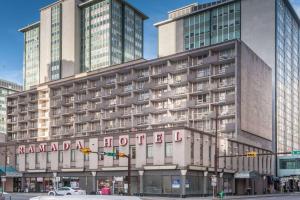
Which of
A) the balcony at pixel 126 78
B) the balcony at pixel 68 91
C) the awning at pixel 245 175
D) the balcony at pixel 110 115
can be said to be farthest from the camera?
the balcony at pixel 68 91

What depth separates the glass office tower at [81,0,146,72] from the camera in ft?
527

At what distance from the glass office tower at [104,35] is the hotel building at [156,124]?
44210 mm

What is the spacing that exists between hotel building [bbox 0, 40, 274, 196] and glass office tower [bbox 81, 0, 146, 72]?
145ft

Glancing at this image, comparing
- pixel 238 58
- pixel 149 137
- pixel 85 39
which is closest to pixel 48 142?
pixel 149 137

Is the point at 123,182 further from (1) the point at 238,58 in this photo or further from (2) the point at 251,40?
(2) the point at 251,40

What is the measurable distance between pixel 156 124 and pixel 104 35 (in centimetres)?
7474

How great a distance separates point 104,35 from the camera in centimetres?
16225

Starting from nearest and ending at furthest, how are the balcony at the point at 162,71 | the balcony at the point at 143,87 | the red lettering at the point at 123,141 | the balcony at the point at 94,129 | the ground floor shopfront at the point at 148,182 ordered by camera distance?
1. the ground floor shopfront at the point at 148,182
2. the red lettering at the point at 123,141
3. the balcony at the point at 162,71
4. the balcony at the point at 143,87
5. the balcony at the point at 94,129

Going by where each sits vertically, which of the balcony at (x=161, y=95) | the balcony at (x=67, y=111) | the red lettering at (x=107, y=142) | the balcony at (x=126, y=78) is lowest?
the red lettering at (x=107, y=142)

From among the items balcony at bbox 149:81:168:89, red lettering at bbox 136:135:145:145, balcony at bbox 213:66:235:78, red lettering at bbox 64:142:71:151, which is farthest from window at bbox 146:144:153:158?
balcony at bbox 149:81:168:89

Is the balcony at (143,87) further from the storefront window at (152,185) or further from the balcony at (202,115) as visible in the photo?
the storefront window at (152,185)

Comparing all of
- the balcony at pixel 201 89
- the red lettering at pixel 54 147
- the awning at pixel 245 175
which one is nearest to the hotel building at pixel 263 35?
the balcony at pixel 201 89

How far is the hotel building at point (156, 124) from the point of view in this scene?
65.0 meters

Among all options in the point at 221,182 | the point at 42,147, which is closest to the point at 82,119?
the point at 42,147
